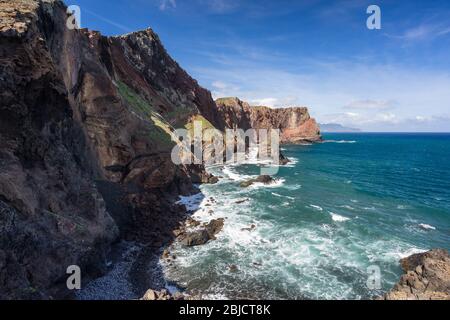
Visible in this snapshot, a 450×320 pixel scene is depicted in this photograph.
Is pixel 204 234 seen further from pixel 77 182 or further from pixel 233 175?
pixel 233 175

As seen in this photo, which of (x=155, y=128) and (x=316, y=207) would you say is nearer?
(x=316, y=207)

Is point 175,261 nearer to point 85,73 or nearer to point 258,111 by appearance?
point 85,73

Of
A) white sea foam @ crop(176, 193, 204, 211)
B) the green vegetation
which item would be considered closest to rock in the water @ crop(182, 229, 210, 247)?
white sea foam @ crop(176, 193, 204, 211)

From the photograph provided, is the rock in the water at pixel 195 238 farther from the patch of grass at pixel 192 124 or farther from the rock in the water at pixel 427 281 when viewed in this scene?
the patch of grass at pixel 192 124

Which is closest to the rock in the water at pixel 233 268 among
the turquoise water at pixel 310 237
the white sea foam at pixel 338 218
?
the turquoise water at pixel 310 237

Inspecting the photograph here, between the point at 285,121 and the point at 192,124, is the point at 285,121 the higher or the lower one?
the higher one

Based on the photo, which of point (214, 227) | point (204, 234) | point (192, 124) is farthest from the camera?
point (192, 124)

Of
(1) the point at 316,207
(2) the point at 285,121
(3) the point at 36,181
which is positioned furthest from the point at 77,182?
(2) the point at 285,121
